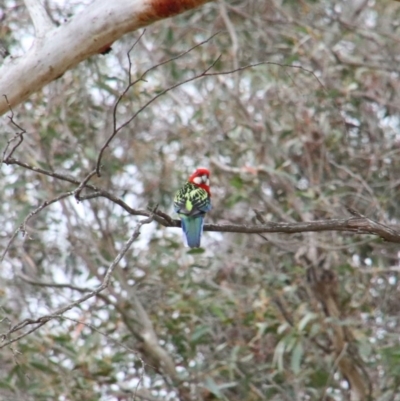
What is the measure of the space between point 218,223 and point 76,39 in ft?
7.87

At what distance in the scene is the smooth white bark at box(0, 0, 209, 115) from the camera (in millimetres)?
4160

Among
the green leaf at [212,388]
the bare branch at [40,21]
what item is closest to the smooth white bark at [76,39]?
the bare branch at [40,21]

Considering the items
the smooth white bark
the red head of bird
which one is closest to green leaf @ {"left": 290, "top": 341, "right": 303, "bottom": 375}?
the red head of bird

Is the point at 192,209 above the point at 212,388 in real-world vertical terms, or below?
above

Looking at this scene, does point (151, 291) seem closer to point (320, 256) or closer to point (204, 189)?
point (320, 256)

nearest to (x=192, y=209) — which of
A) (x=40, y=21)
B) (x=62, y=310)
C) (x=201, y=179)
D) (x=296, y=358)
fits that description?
(x=201, y=179)

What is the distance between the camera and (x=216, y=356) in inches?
281

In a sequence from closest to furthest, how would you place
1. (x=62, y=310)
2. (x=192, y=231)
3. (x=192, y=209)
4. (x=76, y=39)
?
(x=62, y=310) < (x=76, y=39) < (x=192, y=231) < (x=192, y=209)

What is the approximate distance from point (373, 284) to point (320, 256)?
0.63 m

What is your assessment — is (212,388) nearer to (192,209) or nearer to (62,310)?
(192,209)

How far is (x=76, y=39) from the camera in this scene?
420 cm

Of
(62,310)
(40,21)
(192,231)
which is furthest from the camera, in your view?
(192,231)

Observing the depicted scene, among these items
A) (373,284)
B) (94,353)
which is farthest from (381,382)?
(94,353)

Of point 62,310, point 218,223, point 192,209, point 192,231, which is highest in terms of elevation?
point 218,223
